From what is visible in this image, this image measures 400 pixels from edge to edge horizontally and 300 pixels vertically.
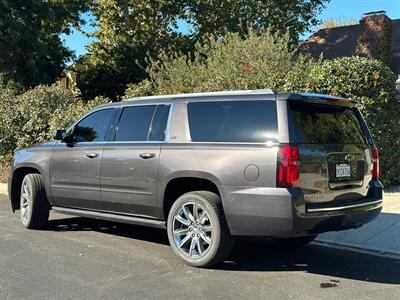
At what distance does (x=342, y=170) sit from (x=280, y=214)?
93 centimetres

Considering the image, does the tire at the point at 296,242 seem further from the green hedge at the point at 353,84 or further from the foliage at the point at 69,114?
the foliage at the point at 69,114

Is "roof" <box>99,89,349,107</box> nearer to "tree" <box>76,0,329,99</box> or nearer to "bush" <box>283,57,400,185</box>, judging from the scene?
"bush" <box>283,57,400,185</box>

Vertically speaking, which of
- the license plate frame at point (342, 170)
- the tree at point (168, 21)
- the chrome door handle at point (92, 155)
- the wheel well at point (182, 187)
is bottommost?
the wheel well at point (182, 187)

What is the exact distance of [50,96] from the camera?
14828mm

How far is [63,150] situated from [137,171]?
1.60 metres

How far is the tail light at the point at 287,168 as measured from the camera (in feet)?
16.5

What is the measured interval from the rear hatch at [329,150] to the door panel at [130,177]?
5.69 feet

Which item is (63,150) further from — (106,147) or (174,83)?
(174,83)

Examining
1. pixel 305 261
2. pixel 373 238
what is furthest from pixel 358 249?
pixel 305 261

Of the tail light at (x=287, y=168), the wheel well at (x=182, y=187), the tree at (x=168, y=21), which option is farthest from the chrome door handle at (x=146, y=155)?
the tree at (x=168, y=21)

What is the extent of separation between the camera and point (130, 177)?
6.29 metres

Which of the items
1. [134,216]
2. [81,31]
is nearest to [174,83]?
[134,216]

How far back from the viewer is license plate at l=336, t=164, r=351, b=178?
539cm

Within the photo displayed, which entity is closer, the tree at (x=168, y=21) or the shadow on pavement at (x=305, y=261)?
the shadow on pavement at (x=305, y=261)
